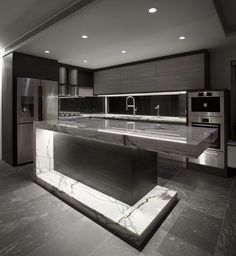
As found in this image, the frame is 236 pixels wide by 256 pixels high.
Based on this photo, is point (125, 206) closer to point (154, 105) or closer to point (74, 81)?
point (154, 105)

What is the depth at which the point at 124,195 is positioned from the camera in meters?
2.17

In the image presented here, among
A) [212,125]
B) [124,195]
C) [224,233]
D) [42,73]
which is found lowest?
[224,233]

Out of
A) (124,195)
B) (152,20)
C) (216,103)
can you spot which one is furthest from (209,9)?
(124,195)

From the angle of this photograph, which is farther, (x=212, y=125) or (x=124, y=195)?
(x=212, y=125)

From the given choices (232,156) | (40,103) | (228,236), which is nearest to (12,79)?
(40,103)

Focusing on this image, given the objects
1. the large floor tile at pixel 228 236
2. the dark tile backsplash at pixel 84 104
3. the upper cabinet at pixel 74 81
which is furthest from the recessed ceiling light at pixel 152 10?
the dark tile backsplash at pixel 84 104

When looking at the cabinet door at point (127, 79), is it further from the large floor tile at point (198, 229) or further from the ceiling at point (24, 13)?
the large floor tile at point (198, 229)

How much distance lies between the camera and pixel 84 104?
20.0 feet

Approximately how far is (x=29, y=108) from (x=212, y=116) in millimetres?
3702

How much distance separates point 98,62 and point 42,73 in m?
1.43

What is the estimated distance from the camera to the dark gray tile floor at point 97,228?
65.2 inches

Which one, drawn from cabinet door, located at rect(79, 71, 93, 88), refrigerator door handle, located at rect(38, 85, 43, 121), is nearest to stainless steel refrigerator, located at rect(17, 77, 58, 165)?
refrigerator door handle, located at rect(38, 85, 43, 121)

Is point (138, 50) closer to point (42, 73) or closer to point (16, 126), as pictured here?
point (42, 73)

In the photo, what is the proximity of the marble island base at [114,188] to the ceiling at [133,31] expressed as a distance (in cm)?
161
